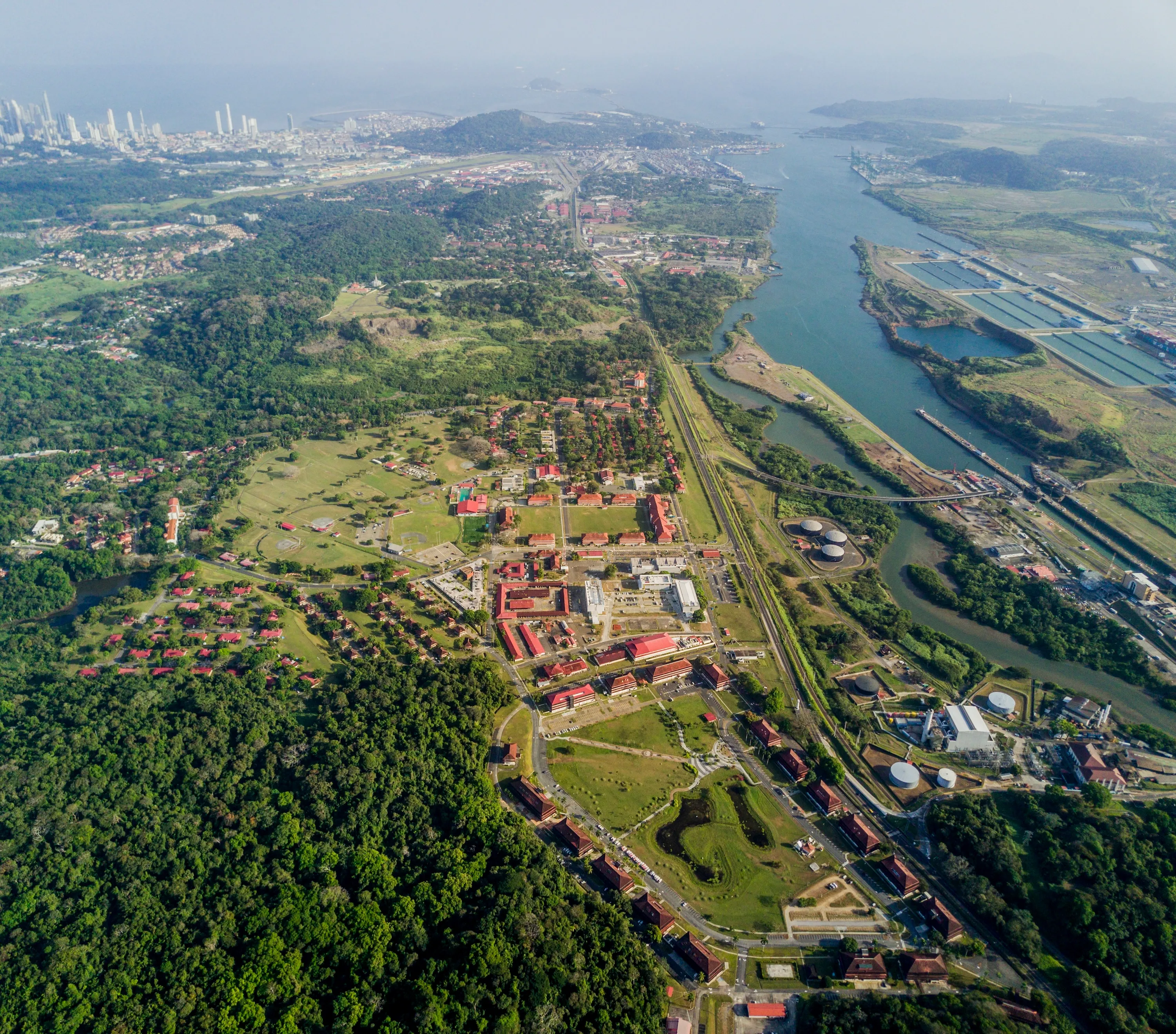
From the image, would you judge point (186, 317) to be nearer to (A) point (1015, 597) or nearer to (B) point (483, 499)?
(B) point (483, 499)

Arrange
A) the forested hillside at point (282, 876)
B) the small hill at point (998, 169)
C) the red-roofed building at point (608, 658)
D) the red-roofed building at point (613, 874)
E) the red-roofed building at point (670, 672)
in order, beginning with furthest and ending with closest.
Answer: the small hill at point (998, 169) → the red-roofed building at point (608, 658) → the red-roofed building at point (670, 672) → the red-roofed building at point (613, 874) → the forested hillside at point (282, 876)

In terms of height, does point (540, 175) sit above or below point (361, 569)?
above

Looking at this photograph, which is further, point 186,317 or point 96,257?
point 96,257

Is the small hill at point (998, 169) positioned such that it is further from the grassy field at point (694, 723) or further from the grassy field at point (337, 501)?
the grassy field at point (694, 723)

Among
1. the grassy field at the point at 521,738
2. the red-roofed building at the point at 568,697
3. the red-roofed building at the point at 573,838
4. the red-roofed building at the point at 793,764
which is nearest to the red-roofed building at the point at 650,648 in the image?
the red-roofed building at the point at 568,697

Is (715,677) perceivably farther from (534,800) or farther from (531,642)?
(534,800)

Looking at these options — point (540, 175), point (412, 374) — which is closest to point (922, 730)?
point (412, 374)

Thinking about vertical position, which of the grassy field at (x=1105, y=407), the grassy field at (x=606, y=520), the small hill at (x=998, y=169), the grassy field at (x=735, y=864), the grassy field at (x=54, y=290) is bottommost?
the grassy field at (x=735, y=864)

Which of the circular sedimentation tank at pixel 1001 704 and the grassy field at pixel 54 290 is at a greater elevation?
the grassy field at pixel 54 290
